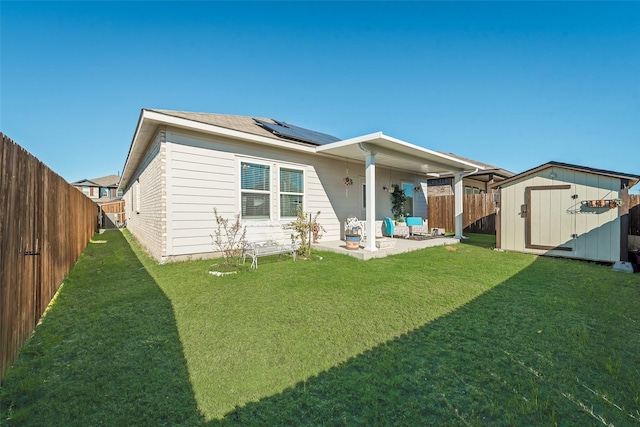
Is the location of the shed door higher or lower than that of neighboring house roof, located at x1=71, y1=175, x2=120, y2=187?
lower

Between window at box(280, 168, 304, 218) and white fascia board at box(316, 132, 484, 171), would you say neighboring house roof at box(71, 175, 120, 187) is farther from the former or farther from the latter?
white fascia board at box(316, 132, 484, 171)

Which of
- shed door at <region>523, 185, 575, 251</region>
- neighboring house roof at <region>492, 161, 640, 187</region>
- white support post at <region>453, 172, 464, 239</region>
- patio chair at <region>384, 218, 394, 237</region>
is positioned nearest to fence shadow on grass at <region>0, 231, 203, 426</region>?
patio chair at <region>384, 218, 394, 237</region>

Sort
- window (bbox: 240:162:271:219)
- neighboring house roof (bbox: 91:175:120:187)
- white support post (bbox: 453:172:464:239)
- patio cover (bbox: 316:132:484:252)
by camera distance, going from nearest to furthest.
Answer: patio cover (bbox: 316:132:484:252), window (bbox: 240:162:271:219), white support post (bbox: 453:172:464:239), neighboring house roof (bbox: 91:175:120:187)

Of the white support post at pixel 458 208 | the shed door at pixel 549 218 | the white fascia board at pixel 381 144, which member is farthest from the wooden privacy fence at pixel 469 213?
the white fascia board at pixel 381 144

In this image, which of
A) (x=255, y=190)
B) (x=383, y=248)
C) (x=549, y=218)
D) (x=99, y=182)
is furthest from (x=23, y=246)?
(x=99, y=182)

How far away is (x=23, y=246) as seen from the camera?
251 cm

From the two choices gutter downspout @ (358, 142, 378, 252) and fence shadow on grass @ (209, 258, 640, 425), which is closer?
fence shadow on grass @ (209, 258, 640, 425)

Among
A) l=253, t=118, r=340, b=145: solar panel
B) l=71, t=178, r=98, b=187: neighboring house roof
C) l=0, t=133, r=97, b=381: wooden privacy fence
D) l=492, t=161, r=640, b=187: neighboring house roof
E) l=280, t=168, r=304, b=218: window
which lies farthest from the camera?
l=71, t=178, r=98, b=187: neighboring house roof

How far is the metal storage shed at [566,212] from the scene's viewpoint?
19.7ft

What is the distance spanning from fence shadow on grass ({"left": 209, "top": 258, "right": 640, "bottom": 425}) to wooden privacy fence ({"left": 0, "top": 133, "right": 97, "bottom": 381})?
2.00 m

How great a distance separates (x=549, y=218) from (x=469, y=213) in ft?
21.1

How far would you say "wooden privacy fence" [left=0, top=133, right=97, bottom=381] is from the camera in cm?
209

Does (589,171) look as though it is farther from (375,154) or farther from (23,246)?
(23,246)

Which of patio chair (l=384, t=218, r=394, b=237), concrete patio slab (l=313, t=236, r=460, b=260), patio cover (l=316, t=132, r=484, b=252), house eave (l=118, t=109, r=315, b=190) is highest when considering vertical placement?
house eave (l=118, t=109, r=315, b=190)
